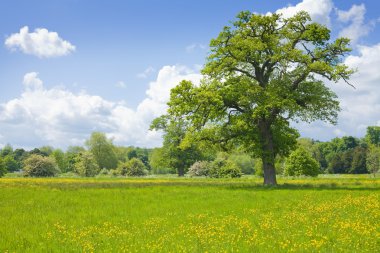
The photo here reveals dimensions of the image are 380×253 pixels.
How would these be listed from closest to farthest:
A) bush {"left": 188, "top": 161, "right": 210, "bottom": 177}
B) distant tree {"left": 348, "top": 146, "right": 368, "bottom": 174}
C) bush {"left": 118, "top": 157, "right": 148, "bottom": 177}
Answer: bush {"left": 188, "top": 161, "right": 210, "bottom": 177}, bush {"left": 118, "top": 157, "right": 148, "bottom": 177}, distant tree {"left": 348, "top": 146, "right": 368, "bottom": 174}

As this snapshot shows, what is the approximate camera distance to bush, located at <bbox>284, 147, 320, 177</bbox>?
231 feet

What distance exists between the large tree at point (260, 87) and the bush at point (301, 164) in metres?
27.0

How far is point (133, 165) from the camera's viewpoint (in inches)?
3939

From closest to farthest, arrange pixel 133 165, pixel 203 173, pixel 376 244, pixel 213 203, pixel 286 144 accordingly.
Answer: pixel 376 244 < pixel 213 203 < pixel 286 144 < pixel 203 173 < pixel 133 165

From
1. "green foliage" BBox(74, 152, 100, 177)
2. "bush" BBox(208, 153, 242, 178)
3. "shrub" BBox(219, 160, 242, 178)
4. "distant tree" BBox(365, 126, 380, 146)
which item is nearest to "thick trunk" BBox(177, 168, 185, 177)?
"bush" BBox(208, 153, 242, 178)

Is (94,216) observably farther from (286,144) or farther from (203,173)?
(203,173)

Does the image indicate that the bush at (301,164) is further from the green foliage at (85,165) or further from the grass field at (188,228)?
the green foliage at (85,165)

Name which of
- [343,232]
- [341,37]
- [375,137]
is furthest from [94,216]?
[375,137]

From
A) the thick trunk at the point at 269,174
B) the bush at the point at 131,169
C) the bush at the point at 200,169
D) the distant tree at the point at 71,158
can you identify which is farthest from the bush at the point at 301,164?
the distant tree at the point at 71,158

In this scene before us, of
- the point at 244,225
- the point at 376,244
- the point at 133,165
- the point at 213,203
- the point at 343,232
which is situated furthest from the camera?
the point at 133,165

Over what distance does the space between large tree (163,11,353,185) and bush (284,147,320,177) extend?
27.0 m

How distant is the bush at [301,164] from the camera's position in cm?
7031

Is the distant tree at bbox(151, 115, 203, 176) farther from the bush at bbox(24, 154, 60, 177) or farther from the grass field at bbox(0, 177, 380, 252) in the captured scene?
the grass field at bbox(0, 177, 380, 252)

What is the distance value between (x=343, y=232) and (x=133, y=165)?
289 feet
